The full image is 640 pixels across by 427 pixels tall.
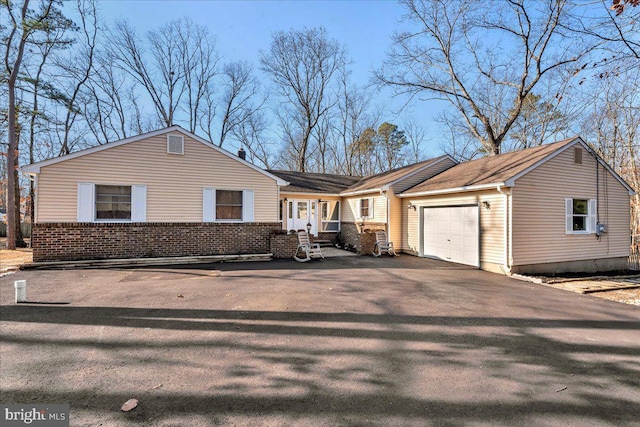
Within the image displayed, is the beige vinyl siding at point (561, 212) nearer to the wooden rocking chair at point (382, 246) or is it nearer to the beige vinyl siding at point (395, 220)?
the wooden rocking chair at point (382, 246)

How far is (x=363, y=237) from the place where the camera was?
13.9m

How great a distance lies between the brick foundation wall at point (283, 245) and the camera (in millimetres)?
12500

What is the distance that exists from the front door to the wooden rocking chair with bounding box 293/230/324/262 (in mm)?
3484

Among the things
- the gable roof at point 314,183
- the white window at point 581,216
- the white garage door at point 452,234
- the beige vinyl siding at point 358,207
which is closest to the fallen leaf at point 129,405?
the white garage door at point 452,234

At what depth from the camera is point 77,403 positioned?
2738 millimetres

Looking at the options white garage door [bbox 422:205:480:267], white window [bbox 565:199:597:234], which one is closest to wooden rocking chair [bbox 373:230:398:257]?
white garage door [bbox 422:205:480:267]

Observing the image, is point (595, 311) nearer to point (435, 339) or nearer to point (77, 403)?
point (435, 339)

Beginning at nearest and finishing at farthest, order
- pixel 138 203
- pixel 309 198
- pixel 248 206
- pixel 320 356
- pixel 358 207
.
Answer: pixel 320 356 < pixel 138 203 < pixel 248 206 < pixel 358 207 < pixel 309 198

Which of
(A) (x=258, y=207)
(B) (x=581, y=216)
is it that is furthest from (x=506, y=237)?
(A) (x=258, y=207)

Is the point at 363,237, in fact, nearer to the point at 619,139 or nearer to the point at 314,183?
the point at 314,183

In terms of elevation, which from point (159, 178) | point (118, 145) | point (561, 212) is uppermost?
point (118, 145)

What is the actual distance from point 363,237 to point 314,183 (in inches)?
225

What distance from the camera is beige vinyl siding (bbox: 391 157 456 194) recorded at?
14.5 meters

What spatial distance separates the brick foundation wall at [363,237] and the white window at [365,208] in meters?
0.67
